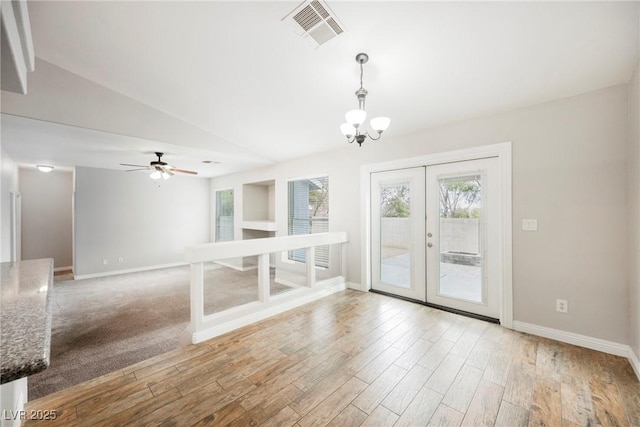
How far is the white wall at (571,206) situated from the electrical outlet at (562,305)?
0.04m

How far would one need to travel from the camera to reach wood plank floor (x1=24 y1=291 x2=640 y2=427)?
1.78 m

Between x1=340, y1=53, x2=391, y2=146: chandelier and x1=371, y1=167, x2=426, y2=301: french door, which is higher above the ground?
x1=340, y1=53, x2=391, y2=146: chandelier

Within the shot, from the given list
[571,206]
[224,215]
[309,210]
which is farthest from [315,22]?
[224,215]

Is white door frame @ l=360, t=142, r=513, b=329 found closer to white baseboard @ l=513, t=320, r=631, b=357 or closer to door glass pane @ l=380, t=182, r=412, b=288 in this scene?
white baseboard @ l=513, t=320, r=631, b=357

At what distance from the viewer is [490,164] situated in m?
3.27

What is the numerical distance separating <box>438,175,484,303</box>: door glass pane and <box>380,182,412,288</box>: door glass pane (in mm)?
516

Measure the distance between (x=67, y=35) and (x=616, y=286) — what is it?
19.7 ft

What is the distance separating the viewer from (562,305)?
2.80 m

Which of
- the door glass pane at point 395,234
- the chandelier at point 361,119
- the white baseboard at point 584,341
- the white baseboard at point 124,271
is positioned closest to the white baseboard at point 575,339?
the white baseboard at point 584,341

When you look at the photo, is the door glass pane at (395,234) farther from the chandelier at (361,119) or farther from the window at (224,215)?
the window at (224,215)

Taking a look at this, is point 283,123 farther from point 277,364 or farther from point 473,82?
point 277,364

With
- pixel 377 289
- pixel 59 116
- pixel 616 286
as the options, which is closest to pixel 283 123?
pixel 59 116

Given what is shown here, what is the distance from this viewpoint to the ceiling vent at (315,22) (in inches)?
81.4

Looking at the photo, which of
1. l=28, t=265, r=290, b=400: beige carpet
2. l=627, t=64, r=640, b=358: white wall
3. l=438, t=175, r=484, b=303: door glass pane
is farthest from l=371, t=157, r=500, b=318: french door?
l=28, t=265, r=290, b=400: beige carpet
